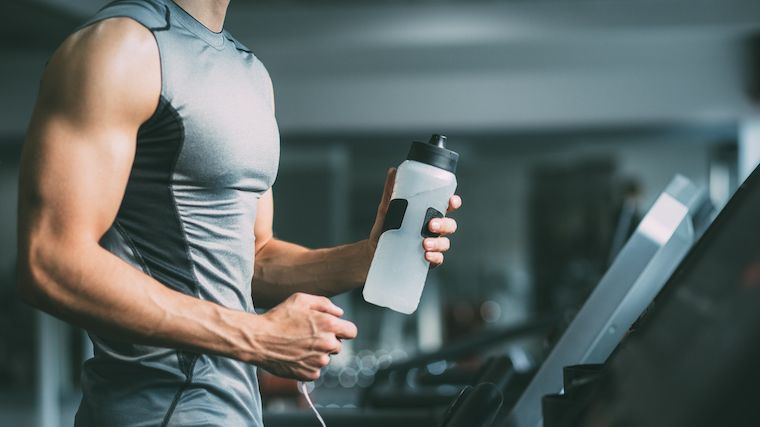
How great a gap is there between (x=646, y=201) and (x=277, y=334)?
630 centimetres

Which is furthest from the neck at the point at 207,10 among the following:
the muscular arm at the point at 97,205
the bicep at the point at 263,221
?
the bicep at the point at 263,221

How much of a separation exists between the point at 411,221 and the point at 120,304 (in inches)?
16.1

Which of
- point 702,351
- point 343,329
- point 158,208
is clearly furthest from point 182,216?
point 702,351

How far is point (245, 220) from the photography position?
0.82 m

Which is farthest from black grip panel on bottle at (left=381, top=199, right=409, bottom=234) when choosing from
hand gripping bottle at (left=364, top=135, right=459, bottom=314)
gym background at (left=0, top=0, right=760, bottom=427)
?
gym background at (left=0, top=0, right=760, bottom=427)

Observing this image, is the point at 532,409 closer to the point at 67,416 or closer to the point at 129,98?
the point at 129,98

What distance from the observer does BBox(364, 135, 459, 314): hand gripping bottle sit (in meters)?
0.84

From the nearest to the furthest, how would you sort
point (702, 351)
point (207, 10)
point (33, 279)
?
point (702, 351)
point (33, 279)
point (207, 10)

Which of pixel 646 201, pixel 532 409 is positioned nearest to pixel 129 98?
pixel 532 409

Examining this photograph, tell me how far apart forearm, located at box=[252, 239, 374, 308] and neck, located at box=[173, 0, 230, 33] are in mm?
408

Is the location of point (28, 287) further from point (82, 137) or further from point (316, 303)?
point (316, 303)

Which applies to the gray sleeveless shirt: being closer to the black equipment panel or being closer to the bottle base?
the bottle base

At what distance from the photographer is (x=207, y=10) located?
0.84 metres

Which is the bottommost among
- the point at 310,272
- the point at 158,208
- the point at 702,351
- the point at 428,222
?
the point at 310,272
